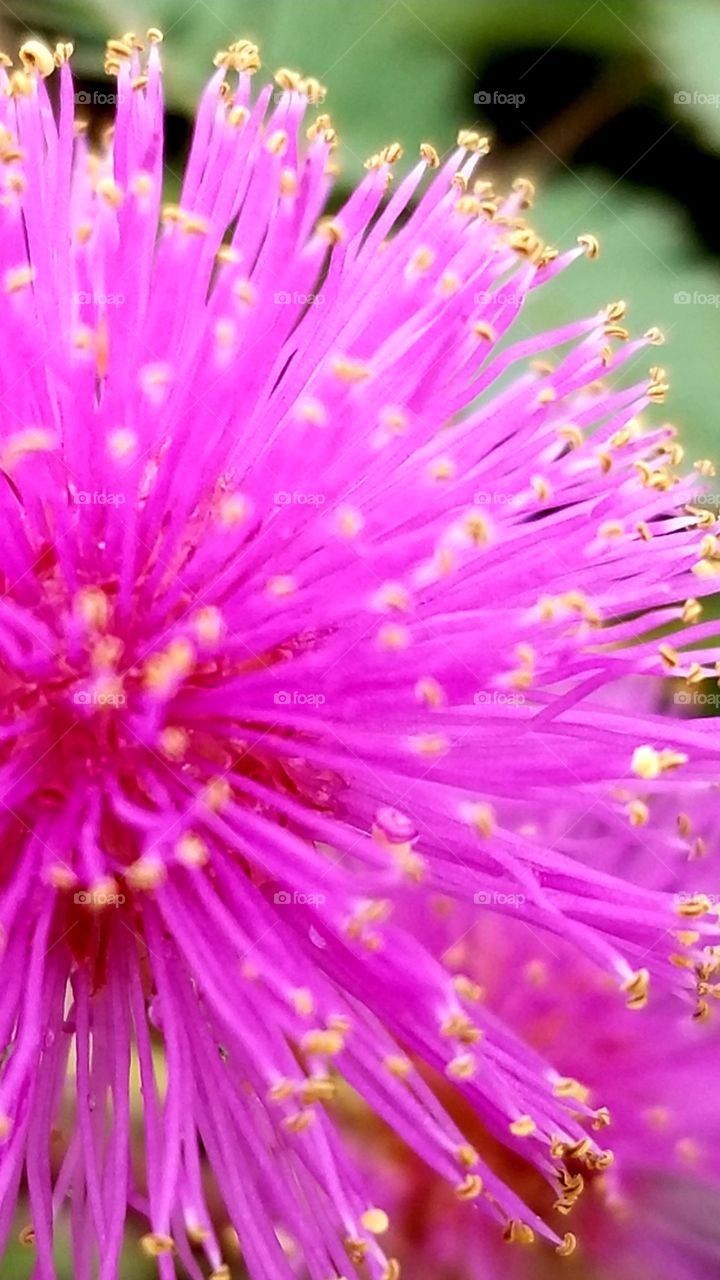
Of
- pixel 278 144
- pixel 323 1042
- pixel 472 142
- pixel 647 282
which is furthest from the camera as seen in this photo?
pixel 647 282

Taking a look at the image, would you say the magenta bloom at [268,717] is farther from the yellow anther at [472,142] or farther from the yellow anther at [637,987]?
the yellow anther at [472,142]

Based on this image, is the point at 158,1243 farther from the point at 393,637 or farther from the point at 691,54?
the point at 691,54

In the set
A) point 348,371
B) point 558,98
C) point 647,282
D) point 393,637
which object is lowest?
point 393,637

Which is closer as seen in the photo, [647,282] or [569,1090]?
[569,1090]

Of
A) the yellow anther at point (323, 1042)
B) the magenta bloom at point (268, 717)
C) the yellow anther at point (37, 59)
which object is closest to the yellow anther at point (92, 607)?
the magenta bloom at point (268, 717)

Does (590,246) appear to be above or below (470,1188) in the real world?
above

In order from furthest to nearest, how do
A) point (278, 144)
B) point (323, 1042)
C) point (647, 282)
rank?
point (647, 282)
point (278, 144)
point (323, 1042)

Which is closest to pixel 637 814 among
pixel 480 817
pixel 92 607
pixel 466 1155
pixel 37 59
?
pixel 480 817

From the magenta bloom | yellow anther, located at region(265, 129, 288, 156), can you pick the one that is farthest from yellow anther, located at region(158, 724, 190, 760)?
yellow anther, located at region(265, 129, 288, 156)

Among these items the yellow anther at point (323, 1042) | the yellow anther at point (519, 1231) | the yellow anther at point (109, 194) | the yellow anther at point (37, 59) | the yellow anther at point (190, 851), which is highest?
the yellow anther at point (37, 59)
